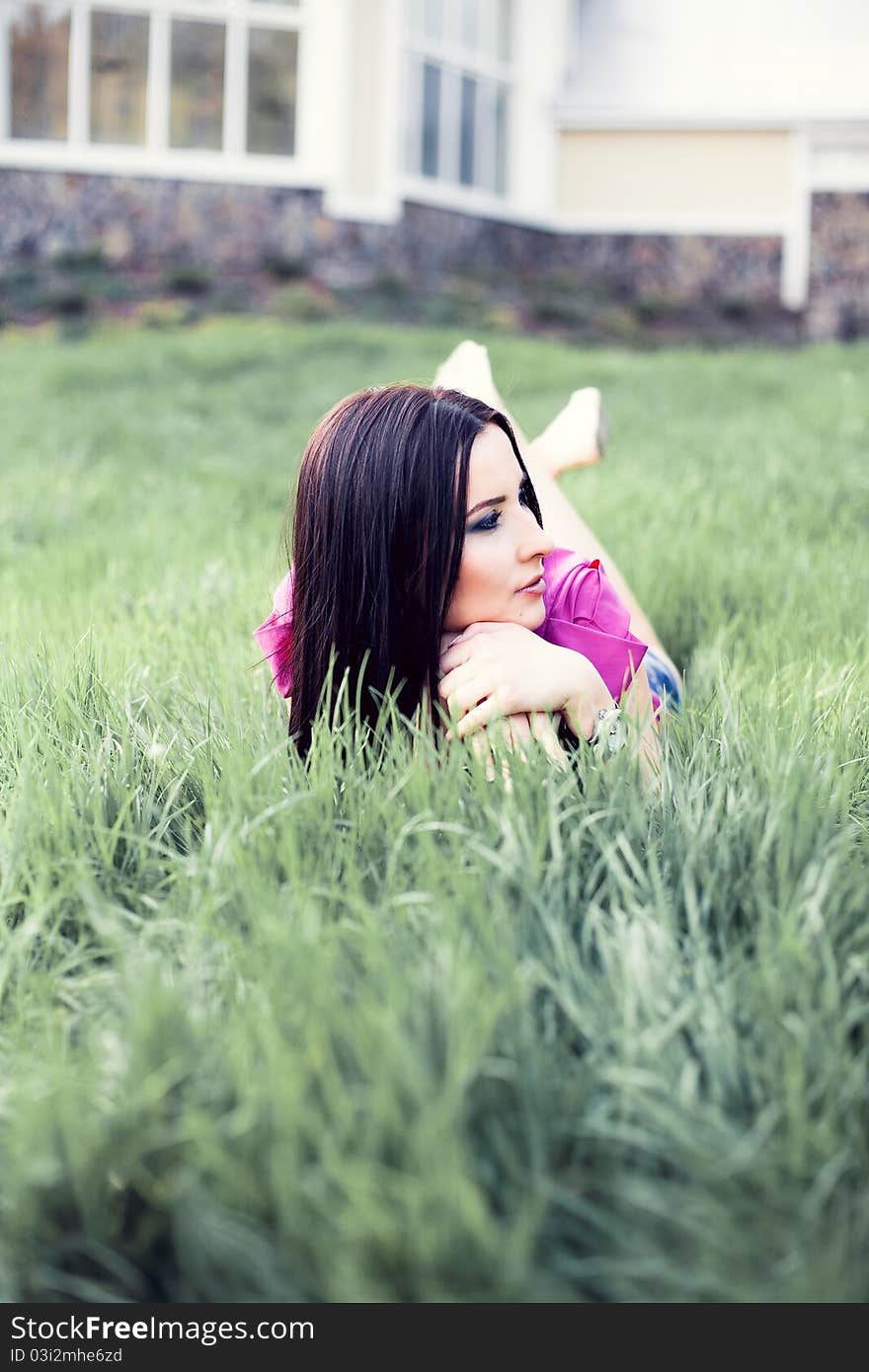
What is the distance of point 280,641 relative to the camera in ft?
6.45

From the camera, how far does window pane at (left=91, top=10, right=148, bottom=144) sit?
36.9ft

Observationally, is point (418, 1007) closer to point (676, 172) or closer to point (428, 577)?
point (428, 577)

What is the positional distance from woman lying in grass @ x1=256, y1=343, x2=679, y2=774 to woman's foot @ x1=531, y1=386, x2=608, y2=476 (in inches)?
31.8

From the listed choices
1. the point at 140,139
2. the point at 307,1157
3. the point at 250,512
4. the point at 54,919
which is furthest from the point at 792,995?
the point at 140,139

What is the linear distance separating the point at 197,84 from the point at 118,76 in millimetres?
694

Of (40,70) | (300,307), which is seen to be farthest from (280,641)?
(40,70)

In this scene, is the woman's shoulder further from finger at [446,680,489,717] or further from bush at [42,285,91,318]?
bush at [42,285,91,318]

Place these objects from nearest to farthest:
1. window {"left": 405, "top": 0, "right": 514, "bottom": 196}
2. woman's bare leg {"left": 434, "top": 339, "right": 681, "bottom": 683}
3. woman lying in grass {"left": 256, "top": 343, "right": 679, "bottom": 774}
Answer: woman lying in grass {"left": 256, "top": 343, "right": 679, "bottom": 774}, woman's bare leg {"left": 434, "top": 339, "right": 681, "bottom": 683}, window {"left": 405, "top": 0, "right": 514, "bottom": 196}

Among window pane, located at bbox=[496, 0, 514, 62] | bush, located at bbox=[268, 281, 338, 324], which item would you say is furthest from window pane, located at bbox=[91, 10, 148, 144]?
window pane, located at bbox=[496, 0, 514, 62]

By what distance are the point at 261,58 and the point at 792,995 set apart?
12.2 m

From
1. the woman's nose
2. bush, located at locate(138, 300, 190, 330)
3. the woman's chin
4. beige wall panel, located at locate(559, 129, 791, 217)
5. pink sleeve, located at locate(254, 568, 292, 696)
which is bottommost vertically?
pink sleeve, located at locate(254, 568, 292, 696)

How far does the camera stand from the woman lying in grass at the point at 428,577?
1707 mm

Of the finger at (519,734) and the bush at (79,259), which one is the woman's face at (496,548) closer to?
the finger at (519,734)

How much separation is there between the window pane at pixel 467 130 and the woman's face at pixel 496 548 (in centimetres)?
1208
